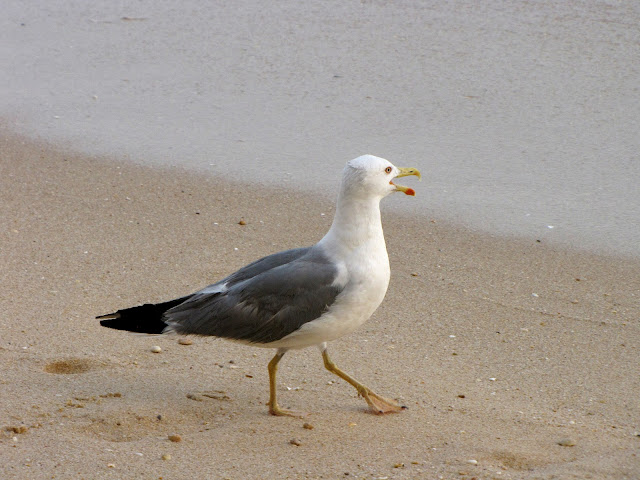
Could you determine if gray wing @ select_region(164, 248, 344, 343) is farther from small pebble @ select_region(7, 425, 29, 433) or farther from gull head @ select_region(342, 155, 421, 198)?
small pebble @ select_region(7, 425, 29, 433)

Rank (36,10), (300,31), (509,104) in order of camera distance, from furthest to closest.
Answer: (36,10) < (300,31) < (509,104)

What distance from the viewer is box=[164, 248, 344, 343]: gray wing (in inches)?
164

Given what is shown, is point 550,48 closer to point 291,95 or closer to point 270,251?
point 291,95

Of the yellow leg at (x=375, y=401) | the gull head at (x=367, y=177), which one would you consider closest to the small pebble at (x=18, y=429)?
the yellow leg at (x=375, y=401)

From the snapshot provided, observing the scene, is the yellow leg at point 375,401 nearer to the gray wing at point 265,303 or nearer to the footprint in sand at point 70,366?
the gray wing at point 265,303

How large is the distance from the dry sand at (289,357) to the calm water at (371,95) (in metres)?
0.58

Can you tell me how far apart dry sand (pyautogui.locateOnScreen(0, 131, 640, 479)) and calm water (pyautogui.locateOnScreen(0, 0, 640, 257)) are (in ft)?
1.92

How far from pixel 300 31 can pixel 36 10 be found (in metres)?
3.17

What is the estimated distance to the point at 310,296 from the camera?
4.16 m

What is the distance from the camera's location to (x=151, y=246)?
5980 mm

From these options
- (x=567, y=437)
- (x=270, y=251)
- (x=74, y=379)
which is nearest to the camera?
(x=567, y=437)

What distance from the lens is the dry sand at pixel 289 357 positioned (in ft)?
12.7

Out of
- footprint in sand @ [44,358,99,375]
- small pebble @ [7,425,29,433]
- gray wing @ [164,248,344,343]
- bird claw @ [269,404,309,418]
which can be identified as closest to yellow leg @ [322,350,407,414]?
bird claw @ [269,404,309,418]

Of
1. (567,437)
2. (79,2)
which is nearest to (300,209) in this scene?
(567,437)
